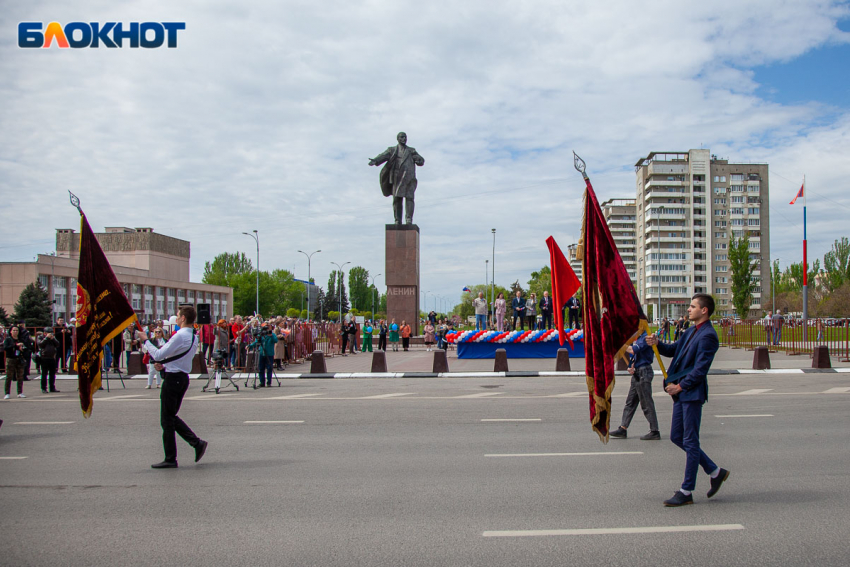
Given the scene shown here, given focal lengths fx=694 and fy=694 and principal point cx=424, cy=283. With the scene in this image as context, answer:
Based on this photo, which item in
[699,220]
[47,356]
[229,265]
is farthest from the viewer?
[229,265]

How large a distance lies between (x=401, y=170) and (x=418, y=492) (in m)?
29.9

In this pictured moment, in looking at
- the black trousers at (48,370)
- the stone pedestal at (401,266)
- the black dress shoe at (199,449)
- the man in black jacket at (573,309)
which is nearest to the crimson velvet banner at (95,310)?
the black dress shoe at (199,449)

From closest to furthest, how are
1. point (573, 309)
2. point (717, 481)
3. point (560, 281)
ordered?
1. point (717, 481)
2. point (560, 281)
3. point (573, 309)

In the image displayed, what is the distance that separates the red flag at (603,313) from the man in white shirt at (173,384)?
4269mm

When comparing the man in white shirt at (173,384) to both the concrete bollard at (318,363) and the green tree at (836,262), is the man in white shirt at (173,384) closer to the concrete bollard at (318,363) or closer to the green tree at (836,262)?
the concrete bollard at (318,363)

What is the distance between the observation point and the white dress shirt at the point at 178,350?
299 inches

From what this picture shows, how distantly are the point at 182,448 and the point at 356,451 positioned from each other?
2391 mm

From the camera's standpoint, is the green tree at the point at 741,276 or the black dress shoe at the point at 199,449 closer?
the black dress shoe at the point at 199,449

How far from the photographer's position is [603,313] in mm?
6742

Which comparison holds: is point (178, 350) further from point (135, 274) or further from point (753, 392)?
point (135, 274)

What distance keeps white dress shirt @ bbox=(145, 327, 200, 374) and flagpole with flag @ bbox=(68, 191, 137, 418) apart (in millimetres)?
1942

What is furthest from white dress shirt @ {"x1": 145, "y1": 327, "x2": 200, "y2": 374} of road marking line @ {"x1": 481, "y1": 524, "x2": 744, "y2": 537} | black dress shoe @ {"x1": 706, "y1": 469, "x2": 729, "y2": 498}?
black dress shoe @ {"x1": 706, "y1": 469, "x2": 729, "y2": 498}

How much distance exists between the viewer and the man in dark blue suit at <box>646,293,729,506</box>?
5.98 m

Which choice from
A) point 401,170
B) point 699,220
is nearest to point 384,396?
point 401,170
